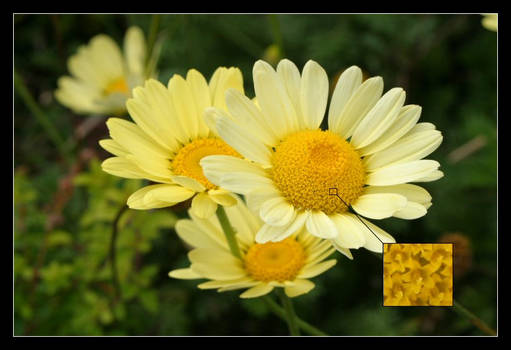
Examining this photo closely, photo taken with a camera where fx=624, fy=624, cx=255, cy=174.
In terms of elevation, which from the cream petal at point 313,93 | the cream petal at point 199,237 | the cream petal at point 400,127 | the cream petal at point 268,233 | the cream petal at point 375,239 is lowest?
the cream petal at point 199,237

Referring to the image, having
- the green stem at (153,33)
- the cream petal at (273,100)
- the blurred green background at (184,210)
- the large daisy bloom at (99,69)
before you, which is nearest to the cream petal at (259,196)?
the cream petal at (273,100)

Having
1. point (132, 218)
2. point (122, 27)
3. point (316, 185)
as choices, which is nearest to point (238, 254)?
point (316, 185)

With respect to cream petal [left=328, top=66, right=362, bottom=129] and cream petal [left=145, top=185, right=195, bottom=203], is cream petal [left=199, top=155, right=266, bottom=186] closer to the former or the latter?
cream petal [left=145, top=185, right=195, bottom=203]

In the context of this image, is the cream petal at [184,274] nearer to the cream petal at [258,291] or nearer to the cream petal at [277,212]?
the cream petal at [258,291]

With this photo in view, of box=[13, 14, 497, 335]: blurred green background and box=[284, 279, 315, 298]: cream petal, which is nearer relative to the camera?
box=[284, 279, 315, 298]: cream petal

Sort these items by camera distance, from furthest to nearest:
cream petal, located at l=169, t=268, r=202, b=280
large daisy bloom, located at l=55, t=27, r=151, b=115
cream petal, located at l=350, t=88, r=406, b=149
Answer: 1. large daisy bloom, located at l=55, t=27, r=151, b=115
2. cream petal, located at l=169, t=268, r=202, b=280
3. cream petal, located at l=350, t=88, r=406, b=149

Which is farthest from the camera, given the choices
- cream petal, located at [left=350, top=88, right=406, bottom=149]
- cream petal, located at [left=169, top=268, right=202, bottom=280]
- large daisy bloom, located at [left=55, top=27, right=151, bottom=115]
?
large daisy bloom, located at [left=55, top=27, right=151, bottom=115]

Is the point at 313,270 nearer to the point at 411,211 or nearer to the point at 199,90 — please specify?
the point at 411,211

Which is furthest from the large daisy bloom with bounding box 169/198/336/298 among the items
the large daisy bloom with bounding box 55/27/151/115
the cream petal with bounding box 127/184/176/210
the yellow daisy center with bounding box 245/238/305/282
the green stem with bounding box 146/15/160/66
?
the large daisy bloom with bounding box 55/27/151/115

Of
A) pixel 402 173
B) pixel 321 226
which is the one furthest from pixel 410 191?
pixel 321 226
